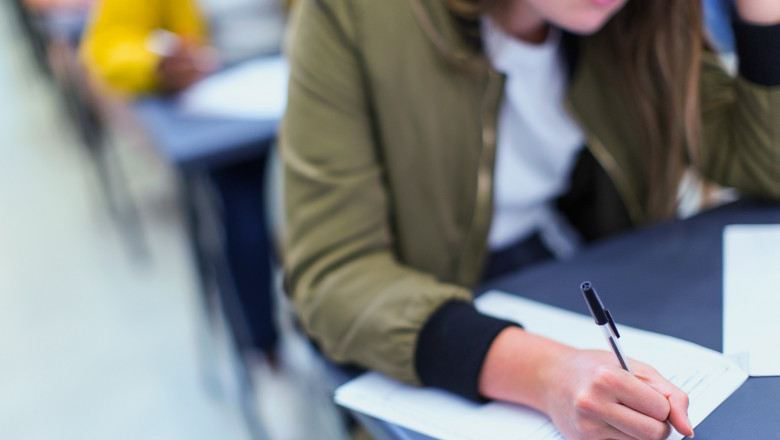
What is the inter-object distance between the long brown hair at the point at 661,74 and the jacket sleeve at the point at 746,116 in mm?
34

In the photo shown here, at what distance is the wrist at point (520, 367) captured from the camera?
1.79ft

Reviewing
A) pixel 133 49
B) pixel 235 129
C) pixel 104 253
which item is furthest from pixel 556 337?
pixel 104 253

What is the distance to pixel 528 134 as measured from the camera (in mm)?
908

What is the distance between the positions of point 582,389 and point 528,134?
48 centimetres

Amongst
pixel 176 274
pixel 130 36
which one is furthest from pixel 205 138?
pixel 176 274

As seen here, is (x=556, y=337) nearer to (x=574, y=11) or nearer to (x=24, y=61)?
(x=574, y=11)

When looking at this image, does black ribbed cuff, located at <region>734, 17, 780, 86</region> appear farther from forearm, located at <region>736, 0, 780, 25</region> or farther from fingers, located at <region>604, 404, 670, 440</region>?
fingers, located at <region>604, 404, 670, 440</region>

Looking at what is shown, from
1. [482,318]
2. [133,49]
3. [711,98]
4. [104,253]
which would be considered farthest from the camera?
[104,253]

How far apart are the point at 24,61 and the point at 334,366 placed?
6625 mm

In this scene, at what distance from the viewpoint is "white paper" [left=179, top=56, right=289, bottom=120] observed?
1434 mm

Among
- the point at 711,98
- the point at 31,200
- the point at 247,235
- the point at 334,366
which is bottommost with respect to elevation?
the point at 31,200

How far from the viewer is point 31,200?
3340 mm

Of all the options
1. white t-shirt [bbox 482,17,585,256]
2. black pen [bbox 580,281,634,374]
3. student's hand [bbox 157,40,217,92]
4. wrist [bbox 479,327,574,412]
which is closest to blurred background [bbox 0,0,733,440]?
student's hand [bbox 157,40,217,92]

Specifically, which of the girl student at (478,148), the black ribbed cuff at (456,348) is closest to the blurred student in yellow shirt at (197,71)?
the girl student at (478,148)
